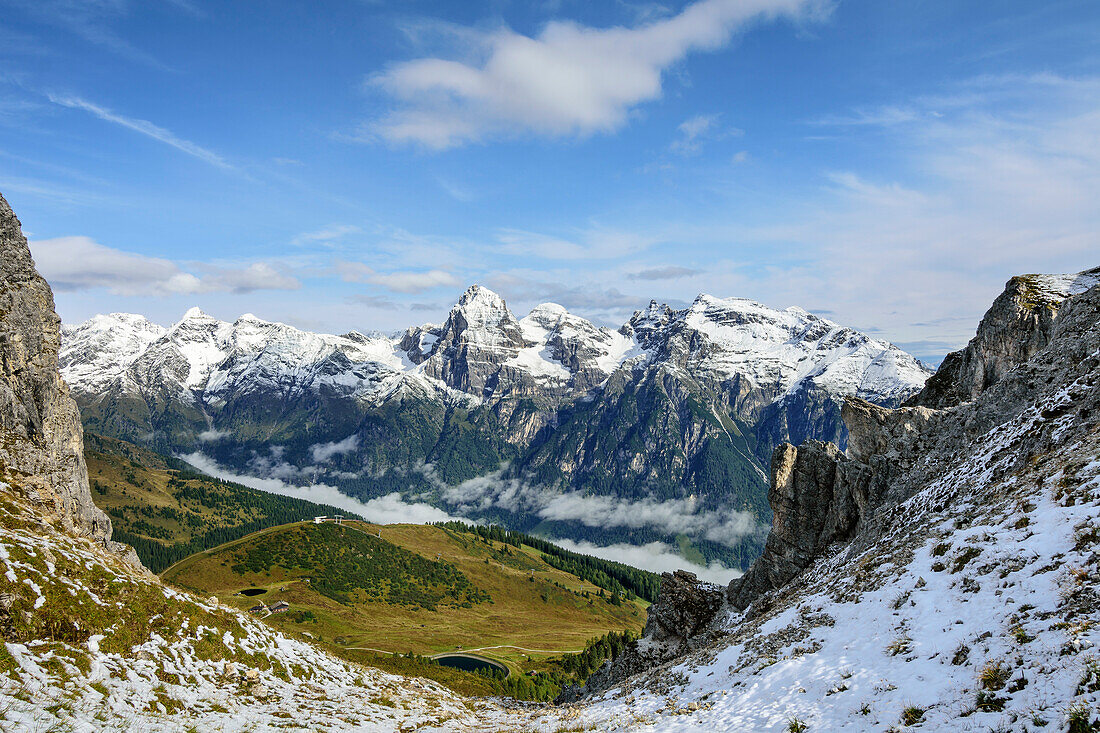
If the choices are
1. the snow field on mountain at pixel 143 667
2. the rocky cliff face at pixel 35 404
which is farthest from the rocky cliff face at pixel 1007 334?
the rocky cliff face at pixel 35 404

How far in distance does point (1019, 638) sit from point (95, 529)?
59.4m

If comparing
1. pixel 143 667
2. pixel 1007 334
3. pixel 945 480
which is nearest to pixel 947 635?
pixel 945 480

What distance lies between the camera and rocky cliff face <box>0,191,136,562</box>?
3917 cm

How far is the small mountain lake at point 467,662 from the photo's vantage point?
15350cm

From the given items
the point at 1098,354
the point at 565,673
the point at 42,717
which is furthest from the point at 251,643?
the point at 565,673

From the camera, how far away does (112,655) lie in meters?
25.1

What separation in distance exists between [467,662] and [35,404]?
5555 inches

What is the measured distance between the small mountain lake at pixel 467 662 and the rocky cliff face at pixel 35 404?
5003 inches

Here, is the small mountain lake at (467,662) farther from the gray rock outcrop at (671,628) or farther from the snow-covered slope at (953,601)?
the snow-covered slope at (953,601)

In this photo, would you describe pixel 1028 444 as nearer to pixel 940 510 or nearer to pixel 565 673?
pixel 940 510

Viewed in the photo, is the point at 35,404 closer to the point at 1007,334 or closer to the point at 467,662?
the point at 1007,334

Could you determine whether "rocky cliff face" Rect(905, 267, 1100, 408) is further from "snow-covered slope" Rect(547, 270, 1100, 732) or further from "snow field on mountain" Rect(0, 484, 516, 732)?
"snow field on mountain" Rect(0, 484, 516, 732)

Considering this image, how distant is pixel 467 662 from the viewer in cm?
15750

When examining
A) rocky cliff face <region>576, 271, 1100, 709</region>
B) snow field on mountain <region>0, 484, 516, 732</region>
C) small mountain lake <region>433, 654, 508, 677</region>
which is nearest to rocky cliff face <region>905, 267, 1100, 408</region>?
rocky cliff face <region>576, 271, 1100, 709</region>
